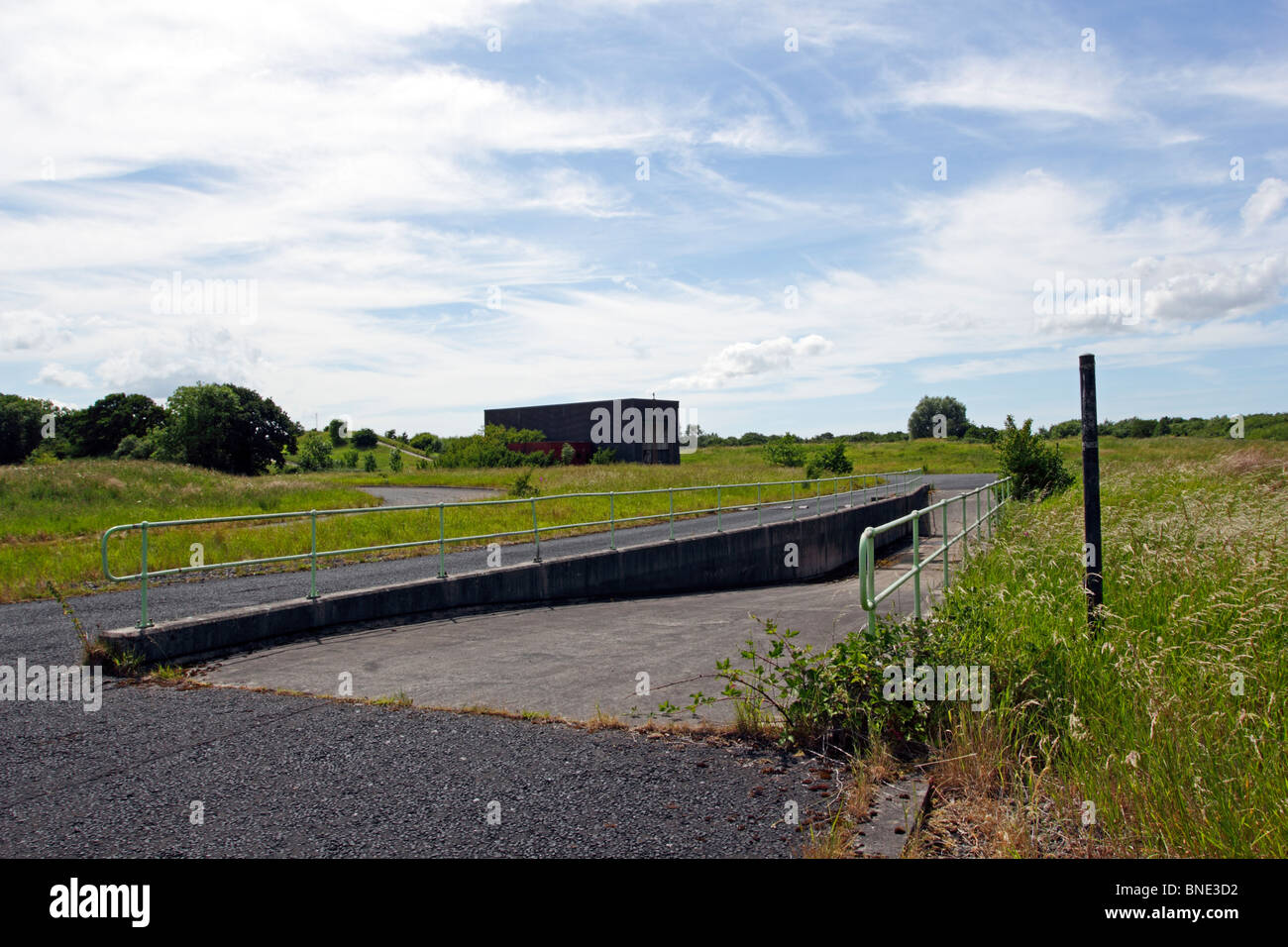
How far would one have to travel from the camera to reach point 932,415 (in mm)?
141125

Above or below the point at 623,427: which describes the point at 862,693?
below

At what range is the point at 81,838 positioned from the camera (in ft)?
13.1

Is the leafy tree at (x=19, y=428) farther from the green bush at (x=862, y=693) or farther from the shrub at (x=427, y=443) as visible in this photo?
the green bush at (x=862, y=693)

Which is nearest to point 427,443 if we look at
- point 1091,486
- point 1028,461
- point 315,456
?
point 315,456

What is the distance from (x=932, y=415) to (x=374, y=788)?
146m

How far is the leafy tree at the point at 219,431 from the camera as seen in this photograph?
61.8 metres

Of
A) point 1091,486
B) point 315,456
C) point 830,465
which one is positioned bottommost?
point 1091,486

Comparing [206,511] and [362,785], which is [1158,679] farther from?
[206,511]

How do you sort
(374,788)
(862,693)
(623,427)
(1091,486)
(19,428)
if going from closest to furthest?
(374,788) < (862,693) < (1091,486) < (623,427) < (19,428)

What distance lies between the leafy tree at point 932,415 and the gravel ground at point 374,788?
5483 inches

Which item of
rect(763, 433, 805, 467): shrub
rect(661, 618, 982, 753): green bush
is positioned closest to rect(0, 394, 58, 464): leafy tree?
rect(763, 433, 805, 467): shrub

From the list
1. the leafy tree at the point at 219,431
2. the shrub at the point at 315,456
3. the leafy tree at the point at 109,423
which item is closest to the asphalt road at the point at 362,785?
the leafy tree at the point at 219,431

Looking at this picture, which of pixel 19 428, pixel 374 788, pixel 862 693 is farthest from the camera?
pixel 19 428

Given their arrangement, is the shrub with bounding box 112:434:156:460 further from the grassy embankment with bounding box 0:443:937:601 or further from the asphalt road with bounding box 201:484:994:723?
the asphalt road with bounding box 201:484:994:723
